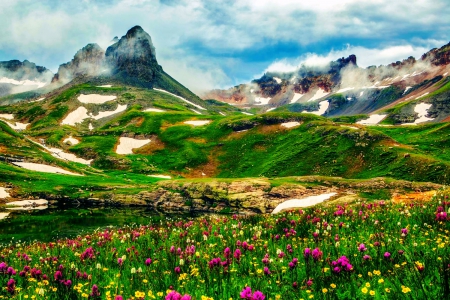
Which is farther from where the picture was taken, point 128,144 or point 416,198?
point 128,144

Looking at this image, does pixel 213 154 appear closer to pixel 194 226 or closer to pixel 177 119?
pixel 177 119

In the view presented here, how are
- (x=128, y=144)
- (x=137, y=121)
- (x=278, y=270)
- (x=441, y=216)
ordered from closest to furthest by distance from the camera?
(x=278, y=270)
(x=441, y=216)
(x=128, y=144)
(x=137, y=121)

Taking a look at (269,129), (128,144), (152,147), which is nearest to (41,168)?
(128,144)

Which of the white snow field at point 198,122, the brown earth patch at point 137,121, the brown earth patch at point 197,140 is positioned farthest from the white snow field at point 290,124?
the brown earth patch at point 137,121

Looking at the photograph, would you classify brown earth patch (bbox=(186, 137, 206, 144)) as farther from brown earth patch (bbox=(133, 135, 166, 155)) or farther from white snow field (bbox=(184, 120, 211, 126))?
white snow field (bbox=(184, 120, 211, 126))

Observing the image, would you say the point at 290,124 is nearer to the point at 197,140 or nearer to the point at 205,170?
the point at 197,140

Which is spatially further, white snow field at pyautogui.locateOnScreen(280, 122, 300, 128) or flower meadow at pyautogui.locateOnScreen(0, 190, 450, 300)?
white snow field at pyautogui.locateOnScreen(280, 122, 300, 128)

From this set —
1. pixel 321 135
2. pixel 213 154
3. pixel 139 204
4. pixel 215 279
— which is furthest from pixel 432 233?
pixel 213 154

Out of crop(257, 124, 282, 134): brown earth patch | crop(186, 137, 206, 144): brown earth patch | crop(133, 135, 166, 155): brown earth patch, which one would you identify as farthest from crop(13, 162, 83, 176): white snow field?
crop(257, 124, 282, 134): brown earth patch

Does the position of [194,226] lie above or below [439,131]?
below

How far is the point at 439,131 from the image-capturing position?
134 m

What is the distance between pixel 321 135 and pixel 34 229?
301 ft

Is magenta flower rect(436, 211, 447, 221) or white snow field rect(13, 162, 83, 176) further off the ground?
white snow field rect(13, 162, 83, 176)

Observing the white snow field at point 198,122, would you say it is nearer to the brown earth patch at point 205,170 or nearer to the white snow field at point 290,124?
the brown earth patch at point 205,170
